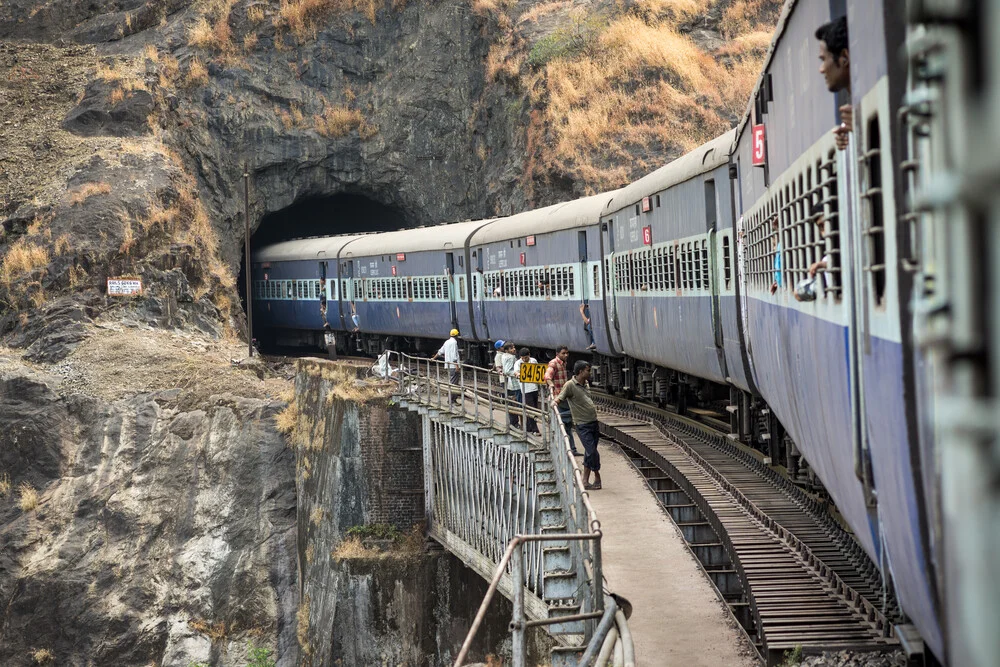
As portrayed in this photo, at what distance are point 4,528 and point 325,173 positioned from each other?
20.0m

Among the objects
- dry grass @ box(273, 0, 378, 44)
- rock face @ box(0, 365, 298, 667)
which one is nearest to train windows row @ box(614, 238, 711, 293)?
rock face @ box(0, 365, 298, 667)

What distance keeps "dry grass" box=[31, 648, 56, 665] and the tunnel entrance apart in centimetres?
2126

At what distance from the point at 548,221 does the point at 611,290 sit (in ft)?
15.0

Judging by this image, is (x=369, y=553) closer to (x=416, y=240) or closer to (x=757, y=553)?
(x=416, y=240)

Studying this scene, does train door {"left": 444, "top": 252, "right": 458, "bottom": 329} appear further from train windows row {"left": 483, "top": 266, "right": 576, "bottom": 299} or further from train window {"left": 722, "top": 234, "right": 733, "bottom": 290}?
train window {"left": 722, "top": 234, "right": 733, "bottom": 290}

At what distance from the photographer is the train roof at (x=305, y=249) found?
40719mm

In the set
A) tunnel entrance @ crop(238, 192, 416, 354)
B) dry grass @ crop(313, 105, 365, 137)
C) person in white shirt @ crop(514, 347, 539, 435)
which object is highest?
dry grass @ crop(313, 105, 365, 137)

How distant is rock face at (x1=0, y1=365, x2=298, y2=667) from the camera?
29516 millimetres

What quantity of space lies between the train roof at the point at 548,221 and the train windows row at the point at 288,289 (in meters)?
11.2

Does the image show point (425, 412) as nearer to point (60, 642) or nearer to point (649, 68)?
point (60, 642)

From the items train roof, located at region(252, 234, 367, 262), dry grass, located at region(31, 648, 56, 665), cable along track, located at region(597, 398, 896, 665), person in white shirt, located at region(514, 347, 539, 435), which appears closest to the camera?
cable along track, located at region(597, 398, 896, 665)

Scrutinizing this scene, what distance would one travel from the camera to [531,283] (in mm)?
27047

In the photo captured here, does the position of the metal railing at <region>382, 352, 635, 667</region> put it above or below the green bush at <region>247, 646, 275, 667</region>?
above

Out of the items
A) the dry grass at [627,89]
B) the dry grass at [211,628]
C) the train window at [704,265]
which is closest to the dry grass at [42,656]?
the dry grass at [211,628]
